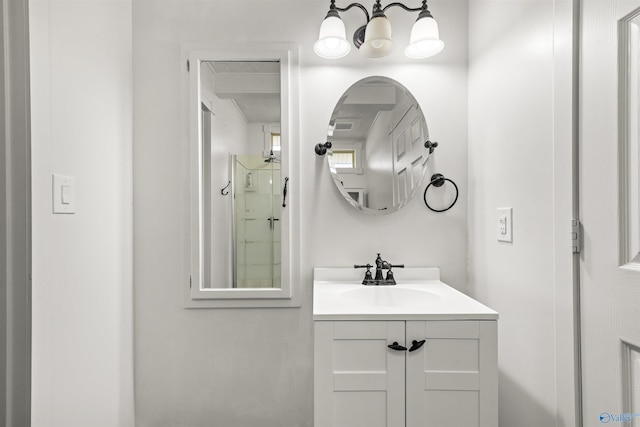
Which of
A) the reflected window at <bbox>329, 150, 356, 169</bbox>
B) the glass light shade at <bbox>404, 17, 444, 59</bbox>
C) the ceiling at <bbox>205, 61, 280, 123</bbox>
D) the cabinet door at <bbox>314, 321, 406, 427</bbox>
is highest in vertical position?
the glass light shade at <bbox>404, 17, 444, 59</bbox>

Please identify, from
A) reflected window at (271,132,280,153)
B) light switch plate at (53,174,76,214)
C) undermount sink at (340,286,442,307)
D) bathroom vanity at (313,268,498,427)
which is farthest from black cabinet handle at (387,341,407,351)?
light switch plate at (53,174,76,214)

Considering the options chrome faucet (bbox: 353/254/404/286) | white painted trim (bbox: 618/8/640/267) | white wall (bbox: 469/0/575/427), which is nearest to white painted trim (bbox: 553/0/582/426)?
white wall (bbox: 469/0/575/427)

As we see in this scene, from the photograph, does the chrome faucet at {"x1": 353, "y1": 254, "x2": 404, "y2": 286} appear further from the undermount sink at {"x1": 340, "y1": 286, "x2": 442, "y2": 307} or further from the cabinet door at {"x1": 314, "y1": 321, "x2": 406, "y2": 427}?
the cabinet door at {"x1": 314, "y1": 321, "x2": 406, "y2": 427}

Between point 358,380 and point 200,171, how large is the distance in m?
1.07

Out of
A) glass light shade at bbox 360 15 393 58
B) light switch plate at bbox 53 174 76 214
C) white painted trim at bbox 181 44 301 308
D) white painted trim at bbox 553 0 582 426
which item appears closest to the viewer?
white painted trim at bbox 553 0 582 426

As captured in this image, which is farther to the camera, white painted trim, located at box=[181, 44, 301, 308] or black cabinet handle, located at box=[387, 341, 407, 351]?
white painted trim, located at box=[181, 44, 301, 308]

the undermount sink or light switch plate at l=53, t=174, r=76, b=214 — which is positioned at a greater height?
light switch plate at l=53, t=174, r=76, b=214

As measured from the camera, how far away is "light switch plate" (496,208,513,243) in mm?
1166

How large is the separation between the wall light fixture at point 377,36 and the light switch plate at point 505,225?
27.8 inches

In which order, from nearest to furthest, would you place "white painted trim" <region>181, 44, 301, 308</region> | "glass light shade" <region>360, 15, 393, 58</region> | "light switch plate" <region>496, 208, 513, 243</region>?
"light switch plate" <region>496, 208, 513, 243</region> → "glass light shade" <region>360, 15, 393, 58</region> → "white painted trim" <region>181, 44, 301, 308</region>

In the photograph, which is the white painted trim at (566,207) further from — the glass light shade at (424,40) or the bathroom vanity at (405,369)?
the glass light shade at (424,40)

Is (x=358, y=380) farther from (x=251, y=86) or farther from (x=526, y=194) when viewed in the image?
(x=251, y=86)

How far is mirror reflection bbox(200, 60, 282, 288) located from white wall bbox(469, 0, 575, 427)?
0.86 meters

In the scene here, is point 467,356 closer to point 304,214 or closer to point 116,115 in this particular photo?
point 304,214
